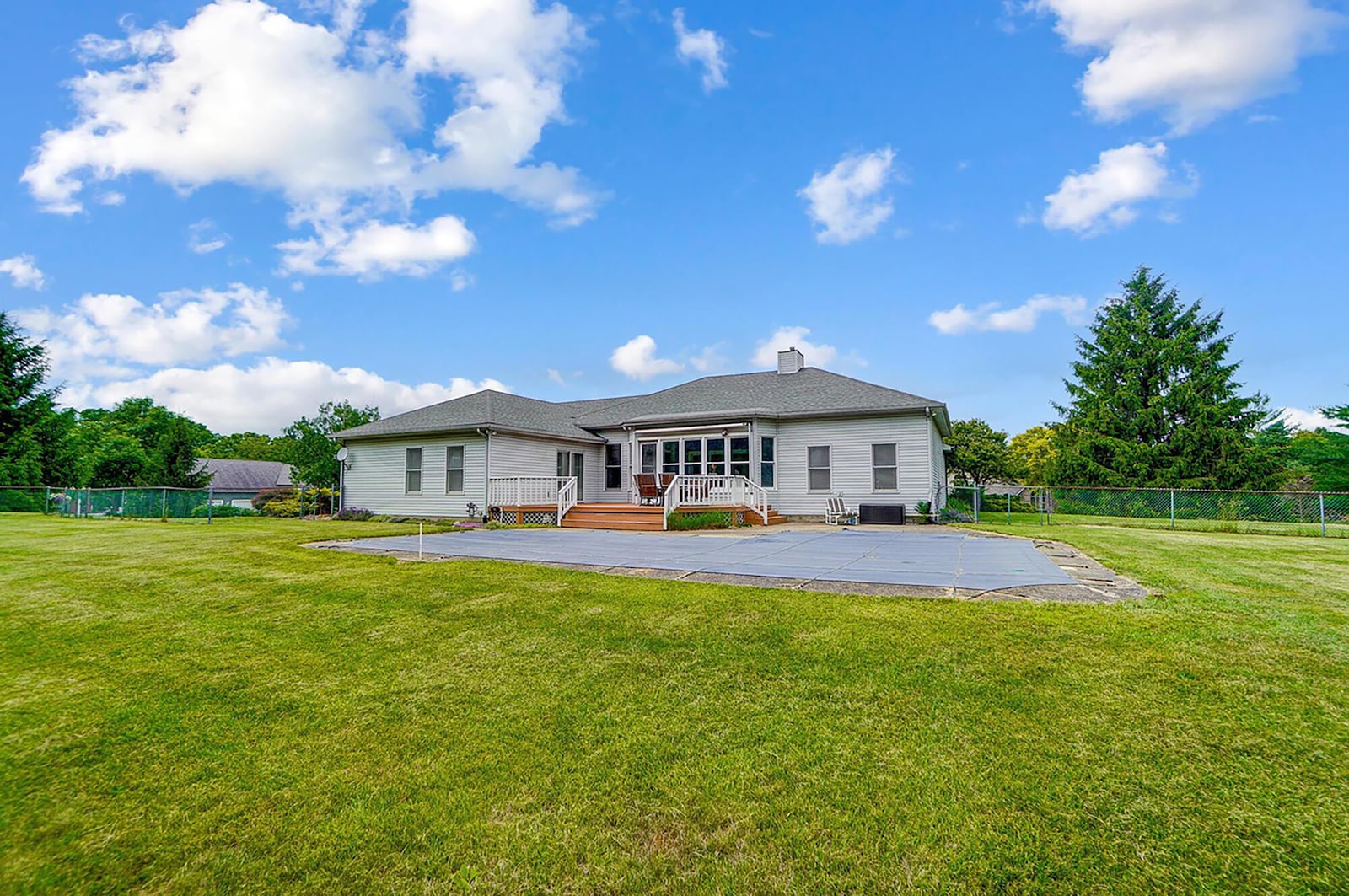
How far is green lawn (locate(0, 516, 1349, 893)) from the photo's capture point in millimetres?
1839

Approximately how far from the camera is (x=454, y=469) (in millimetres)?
17406

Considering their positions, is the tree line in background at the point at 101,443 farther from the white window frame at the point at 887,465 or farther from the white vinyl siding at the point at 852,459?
the white window frame at the point at 887,465

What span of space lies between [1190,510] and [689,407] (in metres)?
17.8

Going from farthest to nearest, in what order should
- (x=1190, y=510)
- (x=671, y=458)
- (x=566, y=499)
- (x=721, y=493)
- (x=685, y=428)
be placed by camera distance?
(x=1190, y=510) < (x=671, y=458) < (x=685, y=428) < (x=566, y=499) < (x=721, y=493)

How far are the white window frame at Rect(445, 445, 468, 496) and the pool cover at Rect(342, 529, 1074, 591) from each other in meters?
4.60

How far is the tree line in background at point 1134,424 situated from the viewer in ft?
81.8

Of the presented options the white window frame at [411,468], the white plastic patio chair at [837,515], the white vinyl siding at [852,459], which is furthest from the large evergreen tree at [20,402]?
the white plastic patio chair at [837,515]

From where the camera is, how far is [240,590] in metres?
5.83

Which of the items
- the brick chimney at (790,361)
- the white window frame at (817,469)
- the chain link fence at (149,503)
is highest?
the brick chimney at (790,361)

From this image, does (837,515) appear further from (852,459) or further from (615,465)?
(615,465)

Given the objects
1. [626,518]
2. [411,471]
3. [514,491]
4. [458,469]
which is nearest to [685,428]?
[626,518]

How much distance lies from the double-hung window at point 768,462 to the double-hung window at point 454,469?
944 cm

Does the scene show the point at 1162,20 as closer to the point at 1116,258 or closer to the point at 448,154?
the point at 448,154

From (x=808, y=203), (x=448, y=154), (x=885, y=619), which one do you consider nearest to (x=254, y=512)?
(x=448, y=154)
